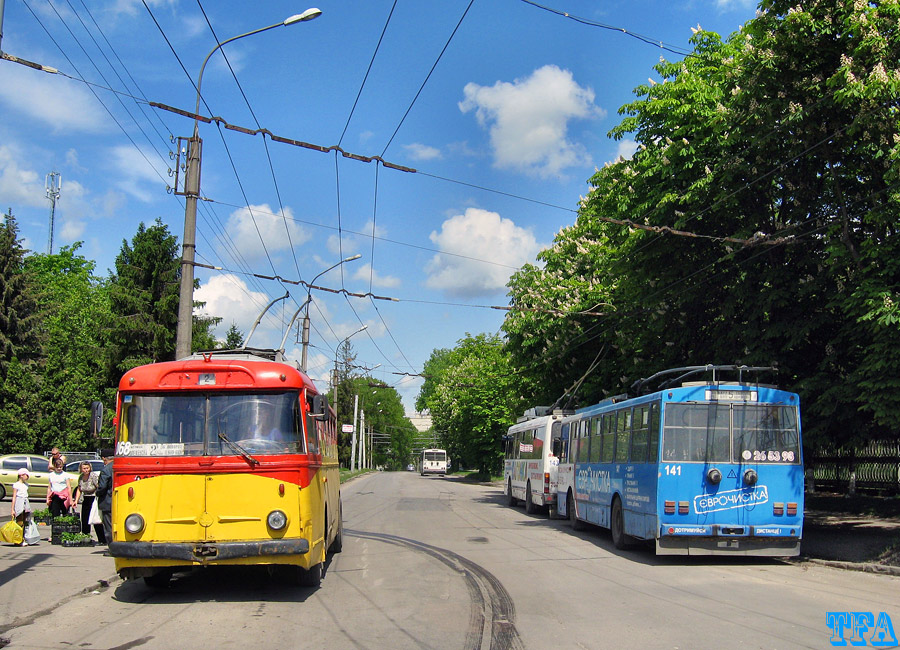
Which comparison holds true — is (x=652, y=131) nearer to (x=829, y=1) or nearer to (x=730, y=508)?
(x=829, y=1)

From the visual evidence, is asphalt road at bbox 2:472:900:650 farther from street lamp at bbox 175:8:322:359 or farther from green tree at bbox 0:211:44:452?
green tree at bbox 0:211:44:452

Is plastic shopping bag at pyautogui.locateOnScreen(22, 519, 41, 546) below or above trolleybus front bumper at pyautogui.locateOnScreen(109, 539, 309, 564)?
below

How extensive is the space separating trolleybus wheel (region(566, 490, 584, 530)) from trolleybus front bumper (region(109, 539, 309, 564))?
12891mm

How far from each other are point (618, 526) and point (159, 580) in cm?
949

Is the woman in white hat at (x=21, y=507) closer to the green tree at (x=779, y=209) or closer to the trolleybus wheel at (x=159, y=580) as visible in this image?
the trolleybus wheel at (x=159, y=580)

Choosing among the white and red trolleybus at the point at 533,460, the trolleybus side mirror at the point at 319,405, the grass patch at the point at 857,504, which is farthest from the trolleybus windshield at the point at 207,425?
the grass patch at the point at 857,504

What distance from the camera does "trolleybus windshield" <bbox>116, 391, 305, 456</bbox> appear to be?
976 centimetres

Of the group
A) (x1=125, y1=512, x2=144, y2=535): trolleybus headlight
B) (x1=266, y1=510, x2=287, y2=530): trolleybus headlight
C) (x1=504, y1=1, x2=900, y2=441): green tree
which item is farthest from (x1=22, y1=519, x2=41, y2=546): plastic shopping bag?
(x1=504, y1=1, x2=900, y2=441): green tree

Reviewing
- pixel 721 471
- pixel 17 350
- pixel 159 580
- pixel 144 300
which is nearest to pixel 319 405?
pixel 159 580

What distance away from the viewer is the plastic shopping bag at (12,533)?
574 inches

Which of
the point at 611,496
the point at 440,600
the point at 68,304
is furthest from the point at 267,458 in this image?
the point at 68,304

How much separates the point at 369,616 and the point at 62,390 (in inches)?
1485

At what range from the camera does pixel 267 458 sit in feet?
31.8

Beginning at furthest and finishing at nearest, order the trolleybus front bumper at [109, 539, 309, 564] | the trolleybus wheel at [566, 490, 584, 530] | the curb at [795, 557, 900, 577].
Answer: the trolleybus wheel at [566, 490, 584, 530] < the curb at [795, 557, 900, 577] < the trolleybus front bumper at [109, 539, 309, 564]
